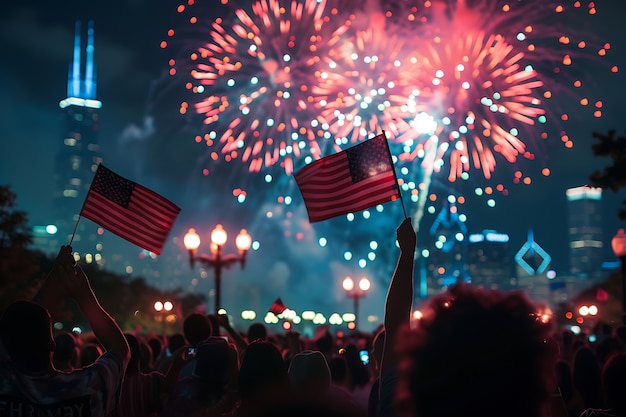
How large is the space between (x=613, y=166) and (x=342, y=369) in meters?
12.1

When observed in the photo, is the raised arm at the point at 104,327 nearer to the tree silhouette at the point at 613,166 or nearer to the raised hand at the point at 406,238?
the raised hand at the point at 406,238

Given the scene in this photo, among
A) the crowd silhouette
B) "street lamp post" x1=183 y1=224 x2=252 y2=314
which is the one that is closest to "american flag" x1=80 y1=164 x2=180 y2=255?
the crowd silhouette

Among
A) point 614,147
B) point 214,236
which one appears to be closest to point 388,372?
point 614,147

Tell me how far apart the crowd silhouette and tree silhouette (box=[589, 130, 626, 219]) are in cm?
1058

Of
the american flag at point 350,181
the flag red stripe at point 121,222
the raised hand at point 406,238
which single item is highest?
the american flag at point 350,181

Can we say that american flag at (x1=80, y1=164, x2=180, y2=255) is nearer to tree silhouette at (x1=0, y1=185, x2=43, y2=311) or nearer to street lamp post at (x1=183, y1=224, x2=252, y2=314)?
street lamp post at (x1=183, y1=224, x2=252, y2=314)

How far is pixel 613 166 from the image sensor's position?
18.8m

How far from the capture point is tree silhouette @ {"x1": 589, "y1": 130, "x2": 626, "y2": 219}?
1867cm

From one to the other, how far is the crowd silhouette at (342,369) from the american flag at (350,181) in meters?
2.62

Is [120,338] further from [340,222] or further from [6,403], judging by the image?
[340,222]

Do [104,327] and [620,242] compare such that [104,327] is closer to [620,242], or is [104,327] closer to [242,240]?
[620,242]

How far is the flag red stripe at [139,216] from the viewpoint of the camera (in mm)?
11750

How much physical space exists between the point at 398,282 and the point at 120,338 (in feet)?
5.99

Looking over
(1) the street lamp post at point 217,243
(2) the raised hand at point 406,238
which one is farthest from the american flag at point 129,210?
(1) the street lamp post at point 217,243
